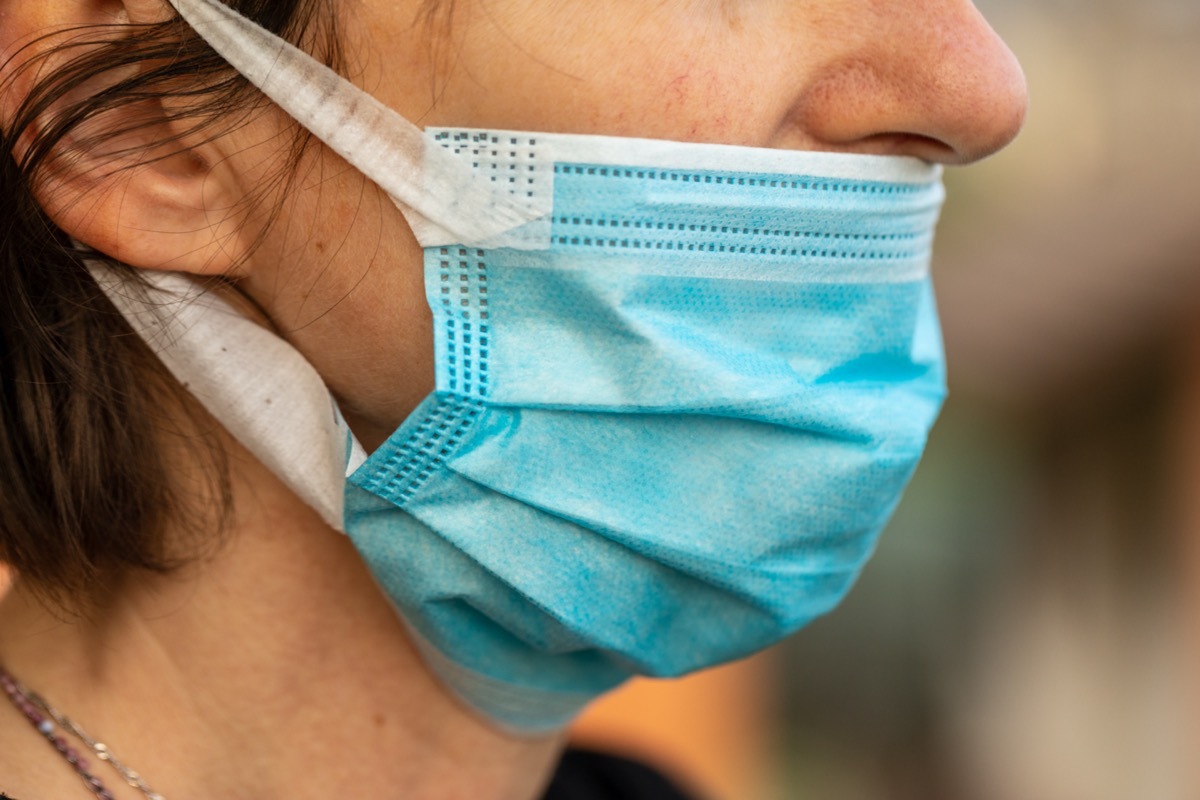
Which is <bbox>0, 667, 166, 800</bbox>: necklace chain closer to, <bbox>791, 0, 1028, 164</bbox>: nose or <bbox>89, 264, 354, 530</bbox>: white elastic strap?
<bbox>89, 264, 354, 530</bbox>: white elastic strap

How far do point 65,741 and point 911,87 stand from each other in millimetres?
1096

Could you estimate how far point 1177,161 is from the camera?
3.81m

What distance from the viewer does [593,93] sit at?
3.52 feet

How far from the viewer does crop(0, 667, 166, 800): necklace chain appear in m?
1.21

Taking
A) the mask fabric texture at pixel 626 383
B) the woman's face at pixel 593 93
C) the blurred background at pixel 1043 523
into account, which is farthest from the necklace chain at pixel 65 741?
the blurred background at pixel 1043 523

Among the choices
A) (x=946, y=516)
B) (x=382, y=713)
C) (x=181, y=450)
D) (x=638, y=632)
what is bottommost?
(x=946, y=516)

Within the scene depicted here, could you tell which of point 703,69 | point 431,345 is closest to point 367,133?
point 431,345

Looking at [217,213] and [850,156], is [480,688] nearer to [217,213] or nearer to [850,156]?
[217,213]

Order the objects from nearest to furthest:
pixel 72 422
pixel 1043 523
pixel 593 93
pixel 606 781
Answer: pixel 593 93
pixel 72 422
pixel 606 781
pixel 1043 523

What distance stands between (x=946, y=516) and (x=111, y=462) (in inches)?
155

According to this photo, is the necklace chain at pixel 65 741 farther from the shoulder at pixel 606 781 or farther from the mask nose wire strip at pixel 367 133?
the shoulder at pixel 606 781

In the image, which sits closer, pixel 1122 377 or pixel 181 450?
pixel 181 450

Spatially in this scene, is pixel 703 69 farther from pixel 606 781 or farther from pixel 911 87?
pixel 606 781

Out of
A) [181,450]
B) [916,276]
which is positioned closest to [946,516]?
[916,276]
